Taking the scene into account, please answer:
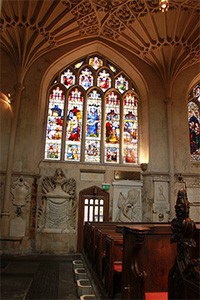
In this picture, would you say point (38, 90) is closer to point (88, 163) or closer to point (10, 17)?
point (10, 17)

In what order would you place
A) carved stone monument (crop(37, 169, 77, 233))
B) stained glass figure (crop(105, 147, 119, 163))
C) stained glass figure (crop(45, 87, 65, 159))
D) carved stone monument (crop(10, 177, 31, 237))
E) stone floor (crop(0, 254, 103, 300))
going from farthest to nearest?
stained glass figure (crop(105, 147, 119, 163))
stained glass figure (crop(45, 87, 65, 159))
carved stone monument (crop(37, 169, 77, 233))
carved stone monument (crop(10, 177, 31, 237))
stone floor (crop(0, 254, 103, 300))

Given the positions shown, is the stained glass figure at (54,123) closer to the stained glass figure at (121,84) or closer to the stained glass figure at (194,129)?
the stained glass figure at (121,84)

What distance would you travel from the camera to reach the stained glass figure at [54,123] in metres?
10.1

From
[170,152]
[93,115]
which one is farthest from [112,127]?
[170,152]

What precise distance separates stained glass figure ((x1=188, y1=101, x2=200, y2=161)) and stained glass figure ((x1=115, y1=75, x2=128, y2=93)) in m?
2.93

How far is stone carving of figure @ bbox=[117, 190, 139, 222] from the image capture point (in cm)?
951

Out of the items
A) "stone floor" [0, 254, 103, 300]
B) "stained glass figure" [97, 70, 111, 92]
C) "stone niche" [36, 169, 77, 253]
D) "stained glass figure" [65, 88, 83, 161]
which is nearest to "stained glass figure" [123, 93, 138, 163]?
"stained glass figure" [97, 70, 111, 92]

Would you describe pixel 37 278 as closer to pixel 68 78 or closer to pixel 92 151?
pixel 92 151

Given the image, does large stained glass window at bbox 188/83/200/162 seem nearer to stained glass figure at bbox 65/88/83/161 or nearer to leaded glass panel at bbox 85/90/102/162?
leaded glass panel at bbox 85/90/102/162

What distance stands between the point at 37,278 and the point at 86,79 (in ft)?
26.2

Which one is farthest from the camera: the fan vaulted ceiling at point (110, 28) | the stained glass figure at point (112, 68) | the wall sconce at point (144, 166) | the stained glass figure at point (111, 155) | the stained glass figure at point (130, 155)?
the stained glass figure at point (112, 68)

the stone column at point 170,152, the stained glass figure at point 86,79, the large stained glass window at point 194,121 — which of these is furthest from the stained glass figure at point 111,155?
the large stained glass window at point 194,121

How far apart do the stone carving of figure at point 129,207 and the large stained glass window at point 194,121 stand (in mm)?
2960

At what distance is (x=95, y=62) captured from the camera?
1135cm
